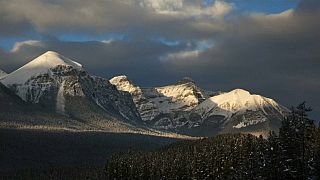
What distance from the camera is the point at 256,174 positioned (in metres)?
120

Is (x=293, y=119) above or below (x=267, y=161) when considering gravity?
above

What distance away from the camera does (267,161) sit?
117m

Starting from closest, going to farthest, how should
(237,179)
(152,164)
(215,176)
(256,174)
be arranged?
1. (256,174)
2. (237,179)
3. (215,176)
4. (152,164)

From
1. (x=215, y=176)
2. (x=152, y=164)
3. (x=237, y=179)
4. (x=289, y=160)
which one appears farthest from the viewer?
(x=152, y=164)

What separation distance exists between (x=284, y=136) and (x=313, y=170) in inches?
316

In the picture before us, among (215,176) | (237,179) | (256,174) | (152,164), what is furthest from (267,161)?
(152,164)

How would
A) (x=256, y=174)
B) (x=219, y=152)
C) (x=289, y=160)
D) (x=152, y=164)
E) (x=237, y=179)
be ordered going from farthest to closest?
(x=152, y=164), (x=219, y=152), (x=237, y=179), (x=256, y=174), (x=289, y=160)

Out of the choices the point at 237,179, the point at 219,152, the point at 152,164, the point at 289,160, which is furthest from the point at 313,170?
the point at 152,164

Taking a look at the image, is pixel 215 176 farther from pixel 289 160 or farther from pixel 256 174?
pixel 289 160

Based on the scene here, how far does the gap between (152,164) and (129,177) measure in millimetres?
9921

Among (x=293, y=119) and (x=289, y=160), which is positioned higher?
(x=293, y=119)

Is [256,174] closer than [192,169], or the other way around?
[256,174]

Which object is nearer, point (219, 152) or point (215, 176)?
point (215, 176)

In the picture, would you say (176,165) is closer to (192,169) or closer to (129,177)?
(192,169)
